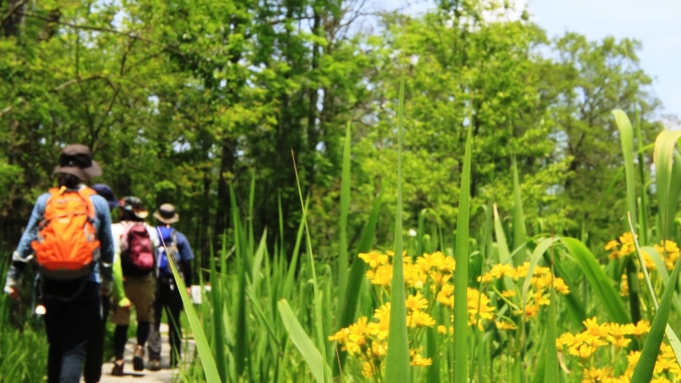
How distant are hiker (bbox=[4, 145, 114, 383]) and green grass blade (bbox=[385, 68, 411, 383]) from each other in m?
3.71

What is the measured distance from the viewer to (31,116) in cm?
820

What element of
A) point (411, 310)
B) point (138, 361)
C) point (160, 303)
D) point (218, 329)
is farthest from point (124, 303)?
point (411, 310)

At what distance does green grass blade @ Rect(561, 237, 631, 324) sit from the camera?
70.5 inches

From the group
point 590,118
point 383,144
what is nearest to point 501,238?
point 383,144

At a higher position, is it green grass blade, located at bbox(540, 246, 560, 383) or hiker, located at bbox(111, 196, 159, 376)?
green grass blade, located at bbox(540, 246, 560, 383)

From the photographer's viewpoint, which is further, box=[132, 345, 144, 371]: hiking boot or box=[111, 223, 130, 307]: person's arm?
box=[132, 345, 144, 371]: hiking boot

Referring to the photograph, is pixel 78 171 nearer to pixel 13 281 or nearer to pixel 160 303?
pixel 13 281

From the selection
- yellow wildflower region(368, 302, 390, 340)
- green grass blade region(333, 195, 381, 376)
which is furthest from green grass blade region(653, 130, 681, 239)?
yellow wildflower region(368, 302, 390, 340)

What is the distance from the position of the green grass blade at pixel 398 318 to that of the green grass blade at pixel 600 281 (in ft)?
3.11

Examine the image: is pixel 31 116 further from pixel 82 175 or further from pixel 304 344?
pixel 304 344

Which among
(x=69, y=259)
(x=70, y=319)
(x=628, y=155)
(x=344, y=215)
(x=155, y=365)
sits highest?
(x=628, y=155)

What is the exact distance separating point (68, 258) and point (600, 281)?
10.5 ft

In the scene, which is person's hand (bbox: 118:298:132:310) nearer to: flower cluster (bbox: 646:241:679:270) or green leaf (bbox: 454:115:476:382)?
flower cluster (bbox: 646:241:679:270)

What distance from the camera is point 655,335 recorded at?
854mm
